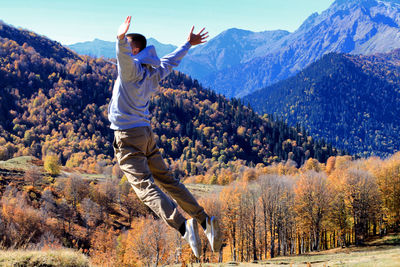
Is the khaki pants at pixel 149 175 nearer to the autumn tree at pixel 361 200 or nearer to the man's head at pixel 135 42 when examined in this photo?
the man's head at pixel 135 42

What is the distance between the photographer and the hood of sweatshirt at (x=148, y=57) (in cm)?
580

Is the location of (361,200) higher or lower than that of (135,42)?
lower

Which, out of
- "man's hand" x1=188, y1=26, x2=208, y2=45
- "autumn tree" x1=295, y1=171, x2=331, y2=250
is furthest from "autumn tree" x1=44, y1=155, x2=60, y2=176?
"man's hand" x1=188, y1=26, x2=208, y2=45

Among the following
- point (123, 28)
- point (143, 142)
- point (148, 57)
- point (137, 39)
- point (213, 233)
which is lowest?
point (213, 233)

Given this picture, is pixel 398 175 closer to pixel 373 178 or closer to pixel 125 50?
pixel 373 178

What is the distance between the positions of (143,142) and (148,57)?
4.90 ft

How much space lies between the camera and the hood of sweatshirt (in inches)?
228

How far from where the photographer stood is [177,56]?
6.67 m

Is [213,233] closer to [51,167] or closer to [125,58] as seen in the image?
[125,58]

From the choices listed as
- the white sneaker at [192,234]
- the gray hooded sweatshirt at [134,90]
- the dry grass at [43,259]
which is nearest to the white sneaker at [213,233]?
the white sneaker at [192,234]

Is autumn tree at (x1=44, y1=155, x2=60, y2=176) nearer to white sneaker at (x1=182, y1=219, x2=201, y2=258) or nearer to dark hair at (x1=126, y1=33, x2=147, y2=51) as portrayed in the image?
dark hair at (x1=126, y1=33, x2=147, y2=51)

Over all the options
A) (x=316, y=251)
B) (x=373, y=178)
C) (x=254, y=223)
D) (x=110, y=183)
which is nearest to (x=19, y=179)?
(x=110, y=183)

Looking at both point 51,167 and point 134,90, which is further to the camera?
point 51,167

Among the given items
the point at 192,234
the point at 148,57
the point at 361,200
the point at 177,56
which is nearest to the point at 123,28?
the point at 148,57
